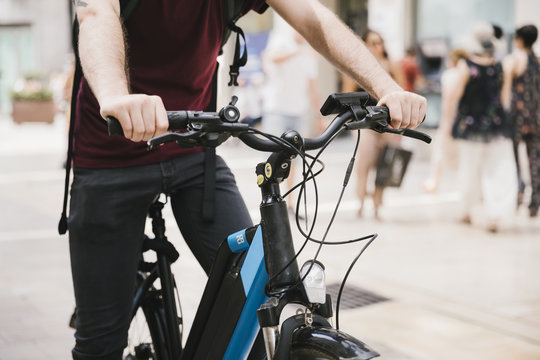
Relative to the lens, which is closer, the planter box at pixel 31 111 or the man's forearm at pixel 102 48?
the man's forearm at pixel 102 48

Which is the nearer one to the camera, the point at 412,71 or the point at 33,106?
the point at 412,71

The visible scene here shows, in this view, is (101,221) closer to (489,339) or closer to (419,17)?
(489,339)

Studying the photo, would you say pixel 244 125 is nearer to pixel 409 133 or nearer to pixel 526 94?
pixel 409 133

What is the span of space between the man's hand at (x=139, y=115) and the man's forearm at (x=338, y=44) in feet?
2.71

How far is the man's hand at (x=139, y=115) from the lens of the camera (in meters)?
1.79

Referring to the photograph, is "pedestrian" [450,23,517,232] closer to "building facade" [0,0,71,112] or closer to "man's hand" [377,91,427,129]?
"man's hand" [377,91,427,129]

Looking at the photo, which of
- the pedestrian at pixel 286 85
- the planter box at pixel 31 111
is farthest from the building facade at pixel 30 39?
the pedestrian at pixel 286 85

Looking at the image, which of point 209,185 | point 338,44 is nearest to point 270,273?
point 209,185

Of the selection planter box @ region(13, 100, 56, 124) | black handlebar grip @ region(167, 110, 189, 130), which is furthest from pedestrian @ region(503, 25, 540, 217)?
planter box @ region(13, 100, 56, 124)

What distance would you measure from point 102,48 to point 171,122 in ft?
1.37

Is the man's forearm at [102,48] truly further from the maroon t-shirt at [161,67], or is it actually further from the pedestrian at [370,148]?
the pedestrian at [370,148]

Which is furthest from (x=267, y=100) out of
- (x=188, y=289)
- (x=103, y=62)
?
(x=103, y=62)

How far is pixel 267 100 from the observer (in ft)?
28.6

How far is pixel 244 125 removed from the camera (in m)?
1.85
